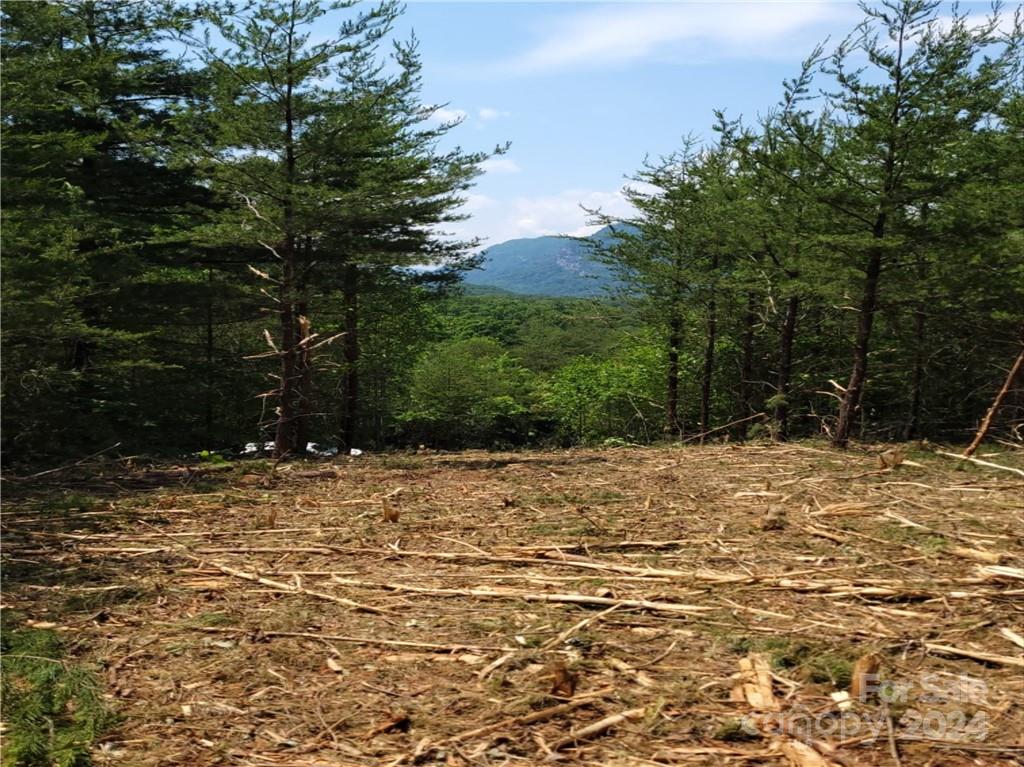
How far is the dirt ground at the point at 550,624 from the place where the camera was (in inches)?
120

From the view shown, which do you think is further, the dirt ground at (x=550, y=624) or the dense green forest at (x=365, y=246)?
the dense green forest at (x=365, y=246)

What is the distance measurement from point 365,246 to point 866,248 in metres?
9.37

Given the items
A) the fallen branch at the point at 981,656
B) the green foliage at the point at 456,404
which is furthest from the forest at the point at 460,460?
the green foliage at the point at 456,404

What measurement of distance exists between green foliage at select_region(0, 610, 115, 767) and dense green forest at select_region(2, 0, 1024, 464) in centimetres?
712

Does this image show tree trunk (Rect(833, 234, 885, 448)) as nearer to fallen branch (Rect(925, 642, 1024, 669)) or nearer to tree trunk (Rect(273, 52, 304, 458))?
fallen branch (Rect(925, 642, 1024, 669))

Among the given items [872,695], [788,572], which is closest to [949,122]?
[788,572]

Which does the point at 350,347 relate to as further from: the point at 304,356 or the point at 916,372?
the point at 916,372

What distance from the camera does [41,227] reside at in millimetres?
11953

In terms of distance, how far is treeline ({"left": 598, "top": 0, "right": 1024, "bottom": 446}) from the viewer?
10375mm

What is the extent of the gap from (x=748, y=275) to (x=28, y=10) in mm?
14433

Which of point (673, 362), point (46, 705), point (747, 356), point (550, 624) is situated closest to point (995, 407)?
point (550, 624)

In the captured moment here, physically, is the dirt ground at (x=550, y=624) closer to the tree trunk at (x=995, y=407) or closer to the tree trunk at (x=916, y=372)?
the tree trunk at (x=995, y=407)

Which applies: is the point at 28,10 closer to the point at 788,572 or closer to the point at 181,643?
the point at 181,643

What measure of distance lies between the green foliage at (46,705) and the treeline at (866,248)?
10457 mm
